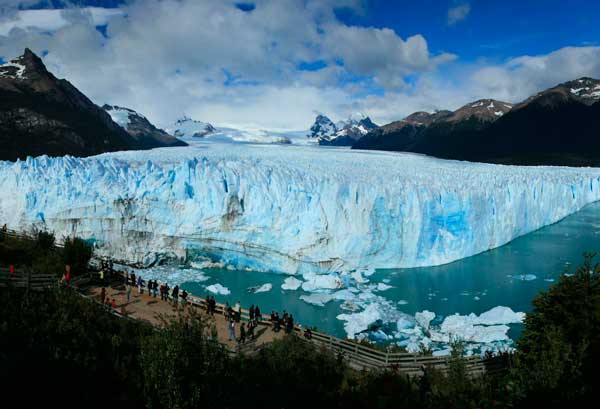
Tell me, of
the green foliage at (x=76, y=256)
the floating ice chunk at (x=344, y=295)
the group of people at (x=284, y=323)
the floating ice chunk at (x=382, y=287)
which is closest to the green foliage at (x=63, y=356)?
the group of people at (x=284, y=323)

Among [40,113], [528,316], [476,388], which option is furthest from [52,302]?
[40,113]

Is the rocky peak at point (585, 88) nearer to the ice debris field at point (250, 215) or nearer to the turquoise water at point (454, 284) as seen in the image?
the turquoise water at point (454, 284)

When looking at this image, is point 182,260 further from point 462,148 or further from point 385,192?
point 462,148

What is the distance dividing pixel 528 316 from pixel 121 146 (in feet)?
210

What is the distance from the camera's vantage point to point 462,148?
80.1 metres

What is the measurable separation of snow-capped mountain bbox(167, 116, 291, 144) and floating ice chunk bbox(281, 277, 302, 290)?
108762mm

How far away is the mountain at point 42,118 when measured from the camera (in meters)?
46.1

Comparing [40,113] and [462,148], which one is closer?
[40,113]

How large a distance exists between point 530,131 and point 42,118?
76.7m

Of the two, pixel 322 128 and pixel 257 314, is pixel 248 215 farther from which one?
pixel 322 128

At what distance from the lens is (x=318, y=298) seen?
15297 mm

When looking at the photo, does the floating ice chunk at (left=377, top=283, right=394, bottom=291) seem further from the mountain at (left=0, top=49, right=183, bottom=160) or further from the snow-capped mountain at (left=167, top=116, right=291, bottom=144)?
the snow-capped mountain at (left=167, top=116, right=291, bottom=144)

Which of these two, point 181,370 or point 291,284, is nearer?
point 181,370

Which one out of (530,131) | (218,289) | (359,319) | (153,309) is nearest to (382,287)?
(359,319)
